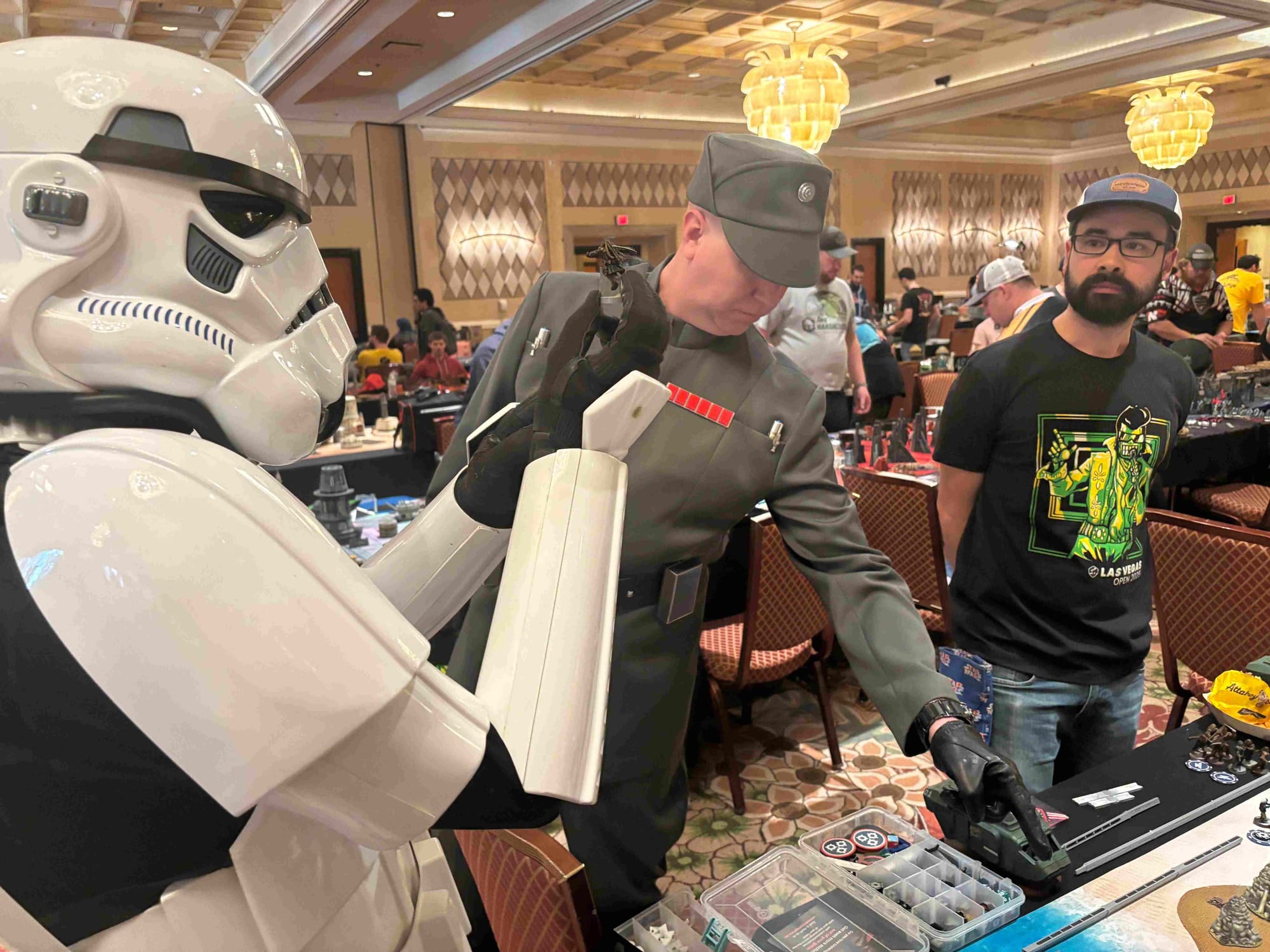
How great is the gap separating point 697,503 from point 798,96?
6152 mm

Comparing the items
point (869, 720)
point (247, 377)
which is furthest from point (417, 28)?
point (247, 377)

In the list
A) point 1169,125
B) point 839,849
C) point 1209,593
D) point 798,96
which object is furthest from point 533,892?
point 1169,125

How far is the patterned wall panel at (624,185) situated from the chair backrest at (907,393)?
5232 millimetres

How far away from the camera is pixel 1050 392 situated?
5.74 feet

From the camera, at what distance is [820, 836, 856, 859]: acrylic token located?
125 cm

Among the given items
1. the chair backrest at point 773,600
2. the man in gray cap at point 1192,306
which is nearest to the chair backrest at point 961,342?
the man in gray cap at point 1192,306

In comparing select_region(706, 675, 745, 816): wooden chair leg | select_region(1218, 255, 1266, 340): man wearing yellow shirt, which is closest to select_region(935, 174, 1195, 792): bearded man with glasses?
select_region(706, 675, 745, 816): wooden chair leg

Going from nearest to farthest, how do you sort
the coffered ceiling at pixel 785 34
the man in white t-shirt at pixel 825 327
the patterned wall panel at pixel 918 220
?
the man in white t-shirt at pixel 825 327, the coffered ceiling at pixel 785 34, the patterned wall panel at pixel 918 220

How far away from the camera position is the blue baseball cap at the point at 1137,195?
1714 millimetres

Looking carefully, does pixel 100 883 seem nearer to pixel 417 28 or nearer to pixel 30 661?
pixel 30 661

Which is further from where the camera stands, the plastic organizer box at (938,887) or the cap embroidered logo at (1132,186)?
the cap embroidered logo at (1132,186)

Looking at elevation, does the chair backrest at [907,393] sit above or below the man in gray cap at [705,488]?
below

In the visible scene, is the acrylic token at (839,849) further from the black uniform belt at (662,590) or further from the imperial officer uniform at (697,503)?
the black uniform belt at (662,590)

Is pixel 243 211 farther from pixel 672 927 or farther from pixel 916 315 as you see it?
pixel 916 315
